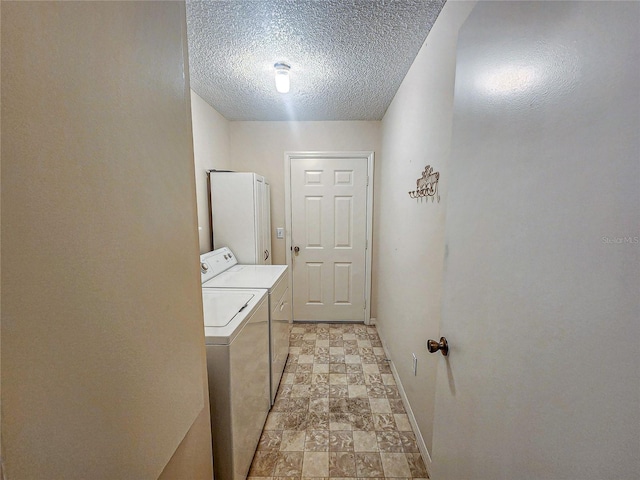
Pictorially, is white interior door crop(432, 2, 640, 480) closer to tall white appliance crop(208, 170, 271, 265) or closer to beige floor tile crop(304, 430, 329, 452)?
beige floor tile crop(304, 430, 329, 452)

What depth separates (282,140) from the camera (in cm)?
292

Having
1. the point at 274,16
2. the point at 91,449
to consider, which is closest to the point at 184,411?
the point at 91,449

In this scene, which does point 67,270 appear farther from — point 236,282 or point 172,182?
point 236,282

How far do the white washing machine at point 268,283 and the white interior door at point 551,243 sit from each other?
4.36 ft

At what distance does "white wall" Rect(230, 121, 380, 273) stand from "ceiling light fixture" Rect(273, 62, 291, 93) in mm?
1046

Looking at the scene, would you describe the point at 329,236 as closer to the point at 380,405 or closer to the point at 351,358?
the point at 351,358

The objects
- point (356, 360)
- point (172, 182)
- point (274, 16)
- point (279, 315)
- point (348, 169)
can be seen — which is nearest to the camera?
point (172, 182)

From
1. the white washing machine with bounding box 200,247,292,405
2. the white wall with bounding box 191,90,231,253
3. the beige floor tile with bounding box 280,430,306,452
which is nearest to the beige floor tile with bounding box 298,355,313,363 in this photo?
the white washing machine with bounding box 200,247,292,405

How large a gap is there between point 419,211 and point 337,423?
1.47 metres

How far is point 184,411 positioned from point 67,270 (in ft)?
1.50

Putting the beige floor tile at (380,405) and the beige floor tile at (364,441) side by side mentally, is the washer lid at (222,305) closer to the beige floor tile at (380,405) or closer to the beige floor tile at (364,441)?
the beige floor tile at (364,441)

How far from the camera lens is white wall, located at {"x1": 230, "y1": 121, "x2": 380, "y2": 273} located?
2891 millimetres

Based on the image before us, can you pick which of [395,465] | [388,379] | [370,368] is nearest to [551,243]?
[395,465]

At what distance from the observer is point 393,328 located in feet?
7.38
